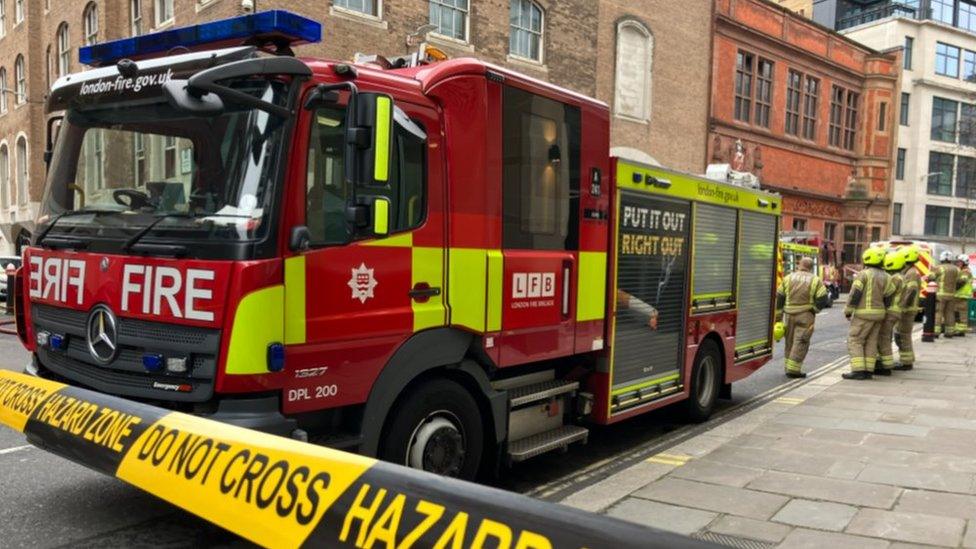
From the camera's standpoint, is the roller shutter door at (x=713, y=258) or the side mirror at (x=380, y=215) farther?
the roller shutter door at (x=713, y=258)

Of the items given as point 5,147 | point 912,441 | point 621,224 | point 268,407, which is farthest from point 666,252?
point 5,147

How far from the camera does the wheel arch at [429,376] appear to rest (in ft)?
13.1

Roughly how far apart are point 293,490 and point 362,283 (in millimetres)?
1426

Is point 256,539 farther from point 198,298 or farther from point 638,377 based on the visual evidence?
point 638,377

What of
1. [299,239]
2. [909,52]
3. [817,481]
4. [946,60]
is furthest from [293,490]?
[946,60]

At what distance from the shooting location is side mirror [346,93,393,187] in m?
3.53

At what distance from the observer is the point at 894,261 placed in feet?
34.4

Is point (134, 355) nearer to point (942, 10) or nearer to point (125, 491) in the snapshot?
point (125, 491)

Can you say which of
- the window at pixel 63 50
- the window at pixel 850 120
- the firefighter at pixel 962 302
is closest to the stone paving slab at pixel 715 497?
the firefighter at pixel 962 302

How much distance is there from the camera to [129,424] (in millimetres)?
3367

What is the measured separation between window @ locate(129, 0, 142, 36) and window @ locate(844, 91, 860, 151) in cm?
3427

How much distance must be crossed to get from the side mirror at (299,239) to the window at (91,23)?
77.6ft

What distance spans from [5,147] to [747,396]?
3446 cm

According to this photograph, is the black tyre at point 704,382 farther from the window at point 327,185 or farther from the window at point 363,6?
the window at point 363,6
